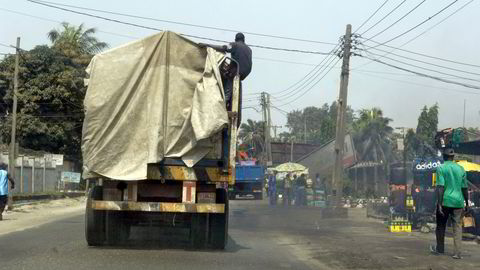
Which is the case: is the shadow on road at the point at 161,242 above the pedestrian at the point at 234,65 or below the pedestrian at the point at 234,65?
below

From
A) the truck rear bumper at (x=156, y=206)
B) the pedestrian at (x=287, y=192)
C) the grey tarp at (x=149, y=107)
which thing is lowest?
the pedestrian at (x=287, y=192)

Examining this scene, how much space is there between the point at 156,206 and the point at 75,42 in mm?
36027

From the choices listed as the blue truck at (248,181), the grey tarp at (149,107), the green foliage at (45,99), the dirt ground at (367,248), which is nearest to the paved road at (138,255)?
the dirt ground at (367,248)

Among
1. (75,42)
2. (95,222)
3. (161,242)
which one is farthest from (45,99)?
(95,222)

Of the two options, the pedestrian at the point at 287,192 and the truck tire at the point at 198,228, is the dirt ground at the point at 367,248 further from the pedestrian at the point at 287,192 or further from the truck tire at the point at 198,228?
the pedestrian at the point at 287,192

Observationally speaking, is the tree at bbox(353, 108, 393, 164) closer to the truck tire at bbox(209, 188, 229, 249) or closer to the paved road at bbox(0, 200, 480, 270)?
the paved road at bbox(0, 200, 480, 270)

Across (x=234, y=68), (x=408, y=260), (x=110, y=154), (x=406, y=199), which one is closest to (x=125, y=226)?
(x=110, y=154)

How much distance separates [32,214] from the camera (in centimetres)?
2080

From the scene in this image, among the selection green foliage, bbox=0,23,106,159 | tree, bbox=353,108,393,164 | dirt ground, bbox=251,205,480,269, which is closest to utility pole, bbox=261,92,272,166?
tree, bbox=353,108,393,164

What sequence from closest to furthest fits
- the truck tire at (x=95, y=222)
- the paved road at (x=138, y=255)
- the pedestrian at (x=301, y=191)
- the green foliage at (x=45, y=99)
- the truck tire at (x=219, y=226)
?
the paved road at (x=138, y=255) → the truck tire at (x=95, y=222) → the truck tire at (x=219, y=226) → the pedestrian at (x=301, y=191) → the green foliage at (x=45, y=99)

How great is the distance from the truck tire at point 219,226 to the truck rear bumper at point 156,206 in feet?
1.28

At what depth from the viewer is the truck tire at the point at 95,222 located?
9.53 metres

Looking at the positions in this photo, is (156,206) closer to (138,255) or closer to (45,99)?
(138,255)

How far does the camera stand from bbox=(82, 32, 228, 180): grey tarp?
909 cm
